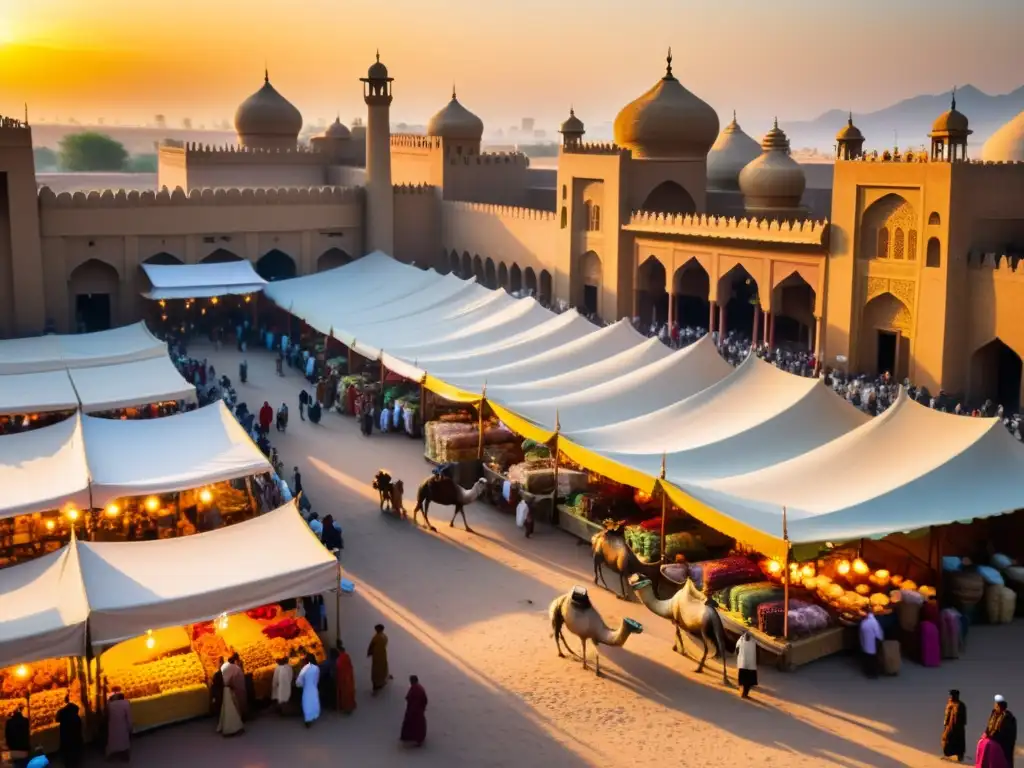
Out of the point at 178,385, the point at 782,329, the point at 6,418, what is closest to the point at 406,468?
the point at 178,385

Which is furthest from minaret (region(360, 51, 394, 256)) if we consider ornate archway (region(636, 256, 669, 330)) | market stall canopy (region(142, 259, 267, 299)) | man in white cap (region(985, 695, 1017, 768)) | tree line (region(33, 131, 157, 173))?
tree line (region(33, 131, 157, 173))

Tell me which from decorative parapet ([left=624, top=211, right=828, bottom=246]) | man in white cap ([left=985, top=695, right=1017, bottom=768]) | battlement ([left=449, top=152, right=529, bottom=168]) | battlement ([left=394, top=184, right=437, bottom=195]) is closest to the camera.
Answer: man in white cap ([left=985, top=695, right=1017, bottom=768])

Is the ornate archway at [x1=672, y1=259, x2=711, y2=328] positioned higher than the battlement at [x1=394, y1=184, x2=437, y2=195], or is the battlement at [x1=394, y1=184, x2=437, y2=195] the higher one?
the battlement at [x1=394, y1=184, x2=437, y2=195]

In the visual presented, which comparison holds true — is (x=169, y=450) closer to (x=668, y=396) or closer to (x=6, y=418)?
(x=6, y=418)

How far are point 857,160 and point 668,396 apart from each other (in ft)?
25.0

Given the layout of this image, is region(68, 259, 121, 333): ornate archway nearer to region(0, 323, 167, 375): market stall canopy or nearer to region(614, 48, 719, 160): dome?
region(0, 323, 167, 375): market stall canopy

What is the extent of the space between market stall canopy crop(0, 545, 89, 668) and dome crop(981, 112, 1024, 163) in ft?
62.3

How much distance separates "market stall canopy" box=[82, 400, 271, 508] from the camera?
11602 millimetres

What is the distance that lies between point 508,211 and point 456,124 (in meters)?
6.10

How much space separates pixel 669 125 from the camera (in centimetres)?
2628

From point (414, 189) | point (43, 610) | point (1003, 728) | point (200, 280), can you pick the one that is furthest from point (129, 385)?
point (414, 189)

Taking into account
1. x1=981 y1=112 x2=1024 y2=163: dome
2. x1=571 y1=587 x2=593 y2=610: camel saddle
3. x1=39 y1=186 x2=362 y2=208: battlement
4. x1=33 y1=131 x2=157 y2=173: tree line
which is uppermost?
x1=33 y1=131 x2=157 y2=173: tree line

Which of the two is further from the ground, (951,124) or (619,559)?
(951,124)

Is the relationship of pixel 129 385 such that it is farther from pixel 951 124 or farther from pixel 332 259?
pixel 332 259
